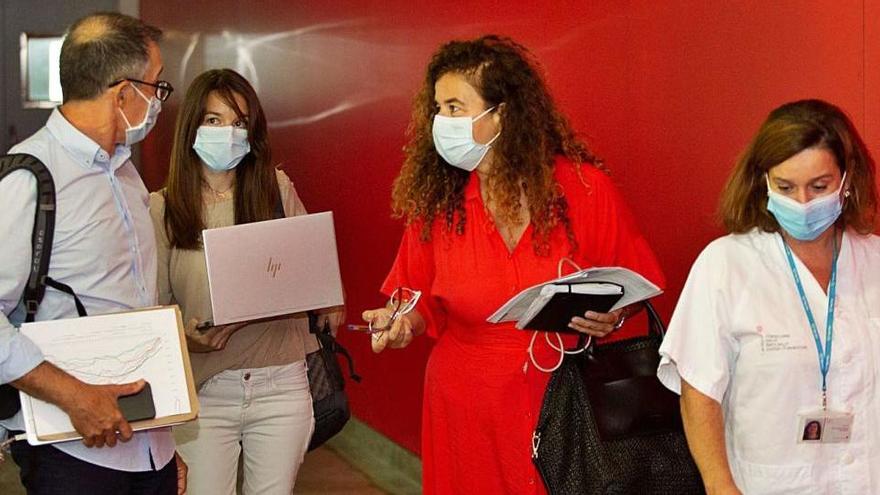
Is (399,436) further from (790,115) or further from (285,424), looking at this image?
(790,115)

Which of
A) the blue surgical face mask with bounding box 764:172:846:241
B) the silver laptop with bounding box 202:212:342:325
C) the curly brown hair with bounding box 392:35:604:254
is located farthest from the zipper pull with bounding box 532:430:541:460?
the silver laptop with bounding box 202:212:342:325

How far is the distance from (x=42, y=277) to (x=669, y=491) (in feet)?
4.48

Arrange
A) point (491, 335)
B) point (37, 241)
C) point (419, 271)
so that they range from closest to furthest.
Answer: point (37, 241) < point (491, 335) < point (419, 271)

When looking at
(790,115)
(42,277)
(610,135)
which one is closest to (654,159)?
(610,135)

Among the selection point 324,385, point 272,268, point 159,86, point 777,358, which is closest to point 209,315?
point 272,268

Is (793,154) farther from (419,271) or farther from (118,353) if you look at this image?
(118,353)

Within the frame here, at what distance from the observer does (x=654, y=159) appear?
12.1ft

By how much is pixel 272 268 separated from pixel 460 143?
2.18 feet

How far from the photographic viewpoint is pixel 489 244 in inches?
117

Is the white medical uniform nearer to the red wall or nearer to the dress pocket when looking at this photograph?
the dress pocket

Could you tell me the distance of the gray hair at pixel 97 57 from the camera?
8.70 feet

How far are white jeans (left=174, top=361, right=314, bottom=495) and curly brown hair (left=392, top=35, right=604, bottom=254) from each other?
64 centimetres

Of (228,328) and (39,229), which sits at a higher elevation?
(39,229)

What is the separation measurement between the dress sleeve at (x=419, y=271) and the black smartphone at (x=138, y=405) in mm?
730
